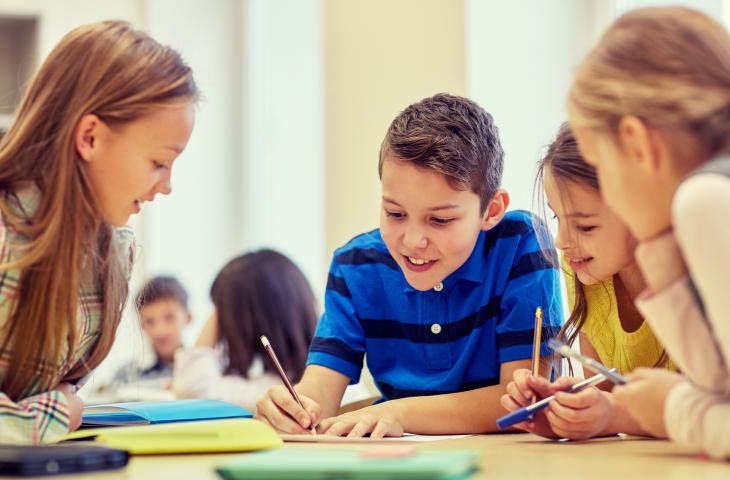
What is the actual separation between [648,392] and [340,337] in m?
0.76

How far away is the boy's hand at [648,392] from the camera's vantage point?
3.33 ft

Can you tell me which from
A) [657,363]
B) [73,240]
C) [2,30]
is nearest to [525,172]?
[657,363]

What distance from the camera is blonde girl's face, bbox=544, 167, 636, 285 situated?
1374 mm

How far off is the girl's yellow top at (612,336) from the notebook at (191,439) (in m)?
0.56

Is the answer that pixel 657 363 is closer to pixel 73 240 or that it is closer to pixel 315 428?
pixel 315 428

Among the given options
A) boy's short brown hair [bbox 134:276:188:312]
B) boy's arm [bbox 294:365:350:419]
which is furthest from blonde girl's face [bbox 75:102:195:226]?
boy's short brown hair [bbox 134:276:188:312]

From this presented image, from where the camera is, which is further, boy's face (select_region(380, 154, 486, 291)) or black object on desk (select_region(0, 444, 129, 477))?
boy's face (select_region(380, 154, 486, 291))

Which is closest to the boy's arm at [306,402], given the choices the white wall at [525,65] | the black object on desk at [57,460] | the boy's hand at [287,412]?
the boy's hand at [287,412]

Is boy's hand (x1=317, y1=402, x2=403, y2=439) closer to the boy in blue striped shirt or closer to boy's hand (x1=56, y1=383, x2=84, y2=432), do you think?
the boy in blue striped shirt

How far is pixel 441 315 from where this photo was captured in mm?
1656

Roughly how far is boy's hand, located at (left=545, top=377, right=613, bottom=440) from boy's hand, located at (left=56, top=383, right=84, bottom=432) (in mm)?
612

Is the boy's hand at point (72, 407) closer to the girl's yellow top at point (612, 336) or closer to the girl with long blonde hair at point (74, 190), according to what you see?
the girl with long blonde hair at point (74, 190)

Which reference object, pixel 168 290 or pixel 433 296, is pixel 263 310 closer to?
pixel 433 296

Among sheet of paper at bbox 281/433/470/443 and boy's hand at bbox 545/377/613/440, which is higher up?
boy's hand at bbox 545/377/613/440
